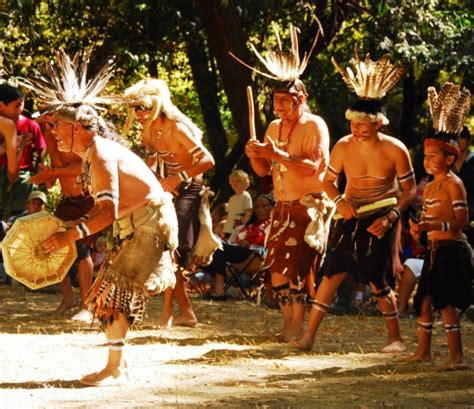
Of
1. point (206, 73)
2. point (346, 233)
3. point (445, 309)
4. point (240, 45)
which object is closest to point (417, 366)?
point (445, 309)

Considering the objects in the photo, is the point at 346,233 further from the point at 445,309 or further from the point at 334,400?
the point at 334,400

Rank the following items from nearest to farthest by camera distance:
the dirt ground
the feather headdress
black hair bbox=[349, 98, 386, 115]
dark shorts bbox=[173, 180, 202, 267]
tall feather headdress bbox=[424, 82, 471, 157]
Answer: the dirt ground < the feather headdress < tall feather headdress bbox=[424, 82, 471, 157] < black hair bbox=[349, 98, 386, 115] < dark shorts bbox=[173, 180, 202, 267]

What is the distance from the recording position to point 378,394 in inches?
272

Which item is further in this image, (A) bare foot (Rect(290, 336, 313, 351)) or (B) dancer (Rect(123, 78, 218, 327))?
(B) dancer (Rect(123, 78, 218, 327))

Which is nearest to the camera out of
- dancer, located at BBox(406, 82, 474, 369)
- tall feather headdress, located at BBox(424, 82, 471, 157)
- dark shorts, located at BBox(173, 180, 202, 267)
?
dancer, located at BBox(406, 82, 474, 369)

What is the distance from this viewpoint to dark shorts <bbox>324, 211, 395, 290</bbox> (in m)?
8.98

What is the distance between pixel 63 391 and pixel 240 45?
29.4 ft

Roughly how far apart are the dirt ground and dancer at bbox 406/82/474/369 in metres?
0.32

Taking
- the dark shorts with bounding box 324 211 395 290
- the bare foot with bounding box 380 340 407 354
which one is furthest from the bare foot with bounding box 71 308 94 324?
the bare foot with bounding box 380 340 407 354

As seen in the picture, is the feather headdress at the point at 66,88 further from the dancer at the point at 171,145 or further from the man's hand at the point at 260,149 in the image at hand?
the dancer at the point at 171,145

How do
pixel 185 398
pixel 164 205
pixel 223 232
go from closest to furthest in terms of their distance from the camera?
pixel 185 398
pixel 164 205
pixel 223 232

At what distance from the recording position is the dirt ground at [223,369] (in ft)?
21.7

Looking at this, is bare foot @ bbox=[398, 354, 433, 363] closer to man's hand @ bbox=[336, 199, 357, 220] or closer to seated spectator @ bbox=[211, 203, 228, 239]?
man's hand @ bbox=[336, 199, 357, 220]

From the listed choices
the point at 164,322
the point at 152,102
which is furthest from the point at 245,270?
the point at 152,102
